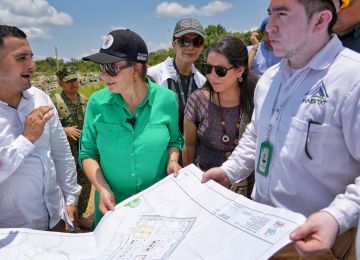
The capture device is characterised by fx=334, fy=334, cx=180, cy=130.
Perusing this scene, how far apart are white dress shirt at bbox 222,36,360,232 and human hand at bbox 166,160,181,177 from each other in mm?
512

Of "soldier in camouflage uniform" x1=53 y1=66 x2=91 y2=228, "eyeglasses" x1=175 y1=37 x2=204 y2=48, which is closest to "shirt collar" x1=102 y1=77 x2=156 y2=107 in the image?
"eyeglasses" x1=175 y1=37 x2=204 y2=48

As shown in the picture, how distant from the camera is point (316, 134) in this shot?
1351 millimetres

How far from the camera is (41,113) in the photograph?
6.64 ft

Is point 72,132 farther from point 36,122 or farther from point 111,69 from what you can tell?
point 111,69

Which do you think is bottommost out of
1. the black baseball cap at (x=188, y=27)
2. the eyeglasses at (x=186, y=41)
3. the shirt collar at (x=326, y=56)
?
the shirt collar at (x=326, y=56)

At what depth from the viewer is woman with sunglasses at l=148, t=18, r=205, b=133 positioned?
3443mm

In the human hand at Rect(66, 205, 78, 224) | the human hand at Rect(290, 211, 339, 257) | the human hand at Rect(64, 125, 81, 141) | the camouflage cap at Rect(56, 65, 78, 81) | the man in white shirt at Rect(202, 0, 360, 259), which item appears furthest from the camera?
the camouflage cap at Rect(56, 65, 78, 81)

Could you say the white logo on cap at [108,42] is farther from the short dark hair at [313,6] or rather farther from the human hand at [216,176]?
the short dark hair at [313,6]

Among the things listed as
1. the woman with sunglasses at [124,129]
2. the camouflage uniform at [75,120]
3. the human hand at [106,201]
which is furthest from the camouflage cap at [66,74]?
the human hand at [106,201]

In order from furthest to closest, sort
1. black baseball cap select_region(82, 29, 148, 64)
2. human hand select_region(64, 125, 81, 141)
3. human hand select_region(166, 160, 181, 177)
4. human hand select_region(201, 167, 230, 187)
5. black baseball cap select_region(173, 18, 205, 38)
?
1. human hand select_region(64, 125, 81, 141)
2. black baseball cap select_region(173, 18, 205, 38)
3. black baseball cap select_region(82, 29, 148, 64)
4. human hand select_region(166, 160, 181, 177)
5. human hand select_region(201, 167, 230, 187)

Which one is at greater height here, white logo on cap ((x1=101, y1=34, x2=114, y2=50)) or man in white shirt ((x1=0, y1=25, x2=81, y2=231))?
white logo on cap ((x1=101, y1=34, x2=114, y2=50))

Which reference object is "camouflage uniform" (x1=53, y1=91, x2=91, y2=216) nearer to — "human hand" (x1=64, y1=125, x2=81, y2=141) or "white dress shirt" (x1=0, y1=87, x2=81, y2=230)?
"human hand" (x1=64, y1=125, x2=81, y2=141)

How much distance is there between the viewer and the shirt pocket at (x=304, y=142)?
1.34 metres

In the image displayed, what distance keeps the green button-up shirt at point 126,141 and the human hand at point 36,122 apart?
10.0 inches
